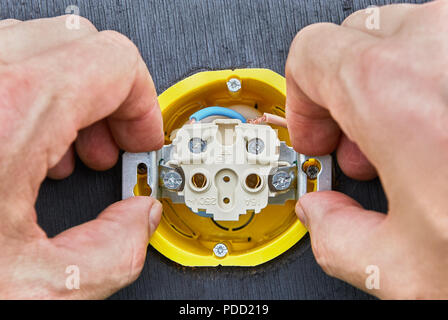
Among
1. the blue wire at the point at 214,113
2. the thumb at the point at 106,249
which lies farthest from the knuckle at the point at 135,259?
the blue wire at the point at 214,113

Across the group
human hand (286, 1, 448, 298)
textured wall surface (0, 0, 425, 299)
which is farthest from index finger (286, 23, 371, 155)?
textured wall surface (0, 0, 425, 299)

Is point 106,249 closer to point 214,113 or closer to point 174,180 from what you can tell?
point 174,180

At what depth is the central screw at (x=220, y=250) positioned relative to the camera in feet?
2.30

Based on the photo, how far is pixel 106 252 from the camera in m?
0.48

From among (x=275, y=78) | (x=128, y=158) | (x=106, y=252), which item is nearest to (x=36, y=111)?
(x=106, y=252)

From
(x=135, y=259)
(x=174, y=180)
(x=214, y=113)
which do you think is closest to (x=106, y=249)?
(x=135, y=259)

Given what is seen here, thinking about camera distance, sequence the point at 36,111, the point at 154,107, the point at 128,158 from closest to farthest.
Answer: the point at 36,111
the point at 154,107
the point at 128,158

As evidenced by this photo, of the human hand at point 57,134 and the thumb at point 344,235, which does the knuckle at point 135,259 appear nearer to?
the human hand at point 57,134

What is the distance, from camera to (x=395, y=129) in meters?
0.35

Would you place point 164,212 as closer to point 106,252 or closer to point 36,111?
point 106,252

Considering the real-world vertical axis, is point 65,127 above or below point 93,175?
above
